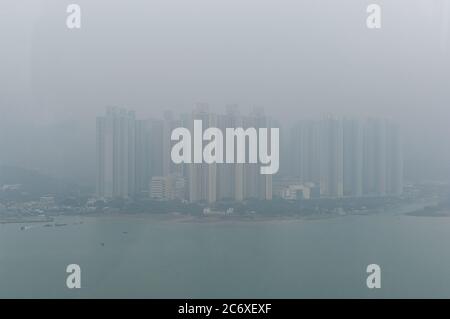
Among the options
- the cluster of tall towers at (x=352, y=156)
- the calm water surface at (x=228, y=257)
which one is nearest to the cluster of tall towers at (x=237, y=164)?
the cluster of tall towers at (x=352, y=156)

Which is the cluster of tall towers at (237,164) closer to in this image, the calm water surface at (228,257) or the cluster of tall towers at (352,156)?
the cluster of tall towers at (352,156)

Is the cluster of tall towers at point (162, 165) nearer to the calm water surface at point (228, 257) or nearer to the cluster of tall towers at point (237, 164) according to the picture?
the cluster of tall towers at point (237, 164)

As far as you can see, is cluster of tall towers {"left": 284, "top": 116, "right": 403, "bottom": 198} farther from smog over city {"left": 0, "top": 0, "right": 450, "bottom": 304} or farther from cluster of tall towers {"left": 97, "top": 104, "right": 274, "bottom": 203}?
cluster of tall towers {"left": 97, "top": 104, "right": 274, "bottom": 203}

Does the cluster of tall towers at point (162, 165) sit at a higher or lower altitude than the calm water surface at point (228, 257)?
higher

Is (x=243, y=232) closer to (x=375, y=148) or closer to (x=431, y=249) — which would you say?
(x=375, y=148)

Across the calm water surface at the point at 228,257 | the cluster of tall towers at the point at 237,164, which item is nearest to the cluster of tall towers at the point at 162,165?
the cluster of tall towers at the point at 237,164

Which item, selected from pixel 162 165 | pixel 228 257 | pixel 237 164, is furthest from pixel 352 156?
pixel 162 165

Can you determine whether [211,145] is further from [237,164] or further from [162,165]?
[162,165]
